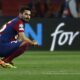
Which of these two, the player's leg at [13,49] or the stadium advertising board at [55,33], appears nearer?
the player's leg at [13,49]

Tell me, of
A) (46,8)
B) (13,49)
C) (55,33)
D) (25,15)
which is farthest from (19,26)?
(46,8)

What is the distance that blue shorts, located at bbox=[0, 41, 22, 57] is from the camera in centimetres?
1381

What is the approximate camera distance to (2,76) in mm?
12016

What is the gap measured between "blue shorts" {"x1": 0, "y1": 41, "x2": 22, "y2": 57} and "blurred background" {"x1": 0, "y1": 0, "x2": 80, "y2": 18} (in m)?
10.6

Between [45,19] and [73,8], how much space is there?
2.28 m

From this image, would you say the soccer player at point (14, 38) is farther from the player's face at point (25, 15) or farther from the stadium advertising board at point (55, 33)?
the stadium advertising board at point (55, 33)

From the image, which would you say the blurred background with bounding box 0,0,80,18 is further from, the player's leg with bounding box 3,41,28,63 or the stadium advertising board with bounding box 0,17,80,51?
the player's leg with bounding box 3,41,28,63

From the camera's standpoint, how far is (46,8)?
1030 inches

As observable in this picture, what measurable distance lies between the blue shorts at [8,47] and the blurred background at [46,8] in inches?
417

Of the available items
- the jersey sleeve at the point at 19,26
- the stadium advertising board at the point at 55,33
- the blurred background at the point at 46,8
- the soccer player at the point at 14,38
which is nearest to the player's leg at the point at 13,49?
the soccer player at the point at 14,38

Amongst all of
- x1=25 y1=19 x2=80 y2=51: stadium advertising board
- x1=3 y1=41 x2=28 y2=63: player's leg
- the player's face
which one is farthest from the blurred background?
the player's face

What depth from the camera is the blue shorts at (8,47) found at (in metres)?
13.8

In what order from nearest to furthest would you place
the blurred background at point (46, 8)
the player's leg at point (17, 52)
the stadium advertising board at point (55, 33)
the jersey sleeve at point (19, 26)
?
the jersey sleeve at point (19, 26)
the player's leg at point (17, 52)
the stadium advertising board at point (55, 33)
the blurred background at point (46, 8)

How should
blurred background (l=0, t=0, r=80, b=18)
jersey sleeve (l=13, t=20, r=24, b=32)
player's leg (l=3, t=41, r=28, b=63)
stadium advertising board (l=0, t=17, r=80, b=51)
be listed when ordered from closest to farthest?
jersey sleeve (l=13, t=20, r=24, b=32) → player's leg (l=3, t=41, r=28, b=63) → stadium advertising board (l=0, t=17, r=80, b=51) → blurred background (l=0, t=0, r=80, b=18)
